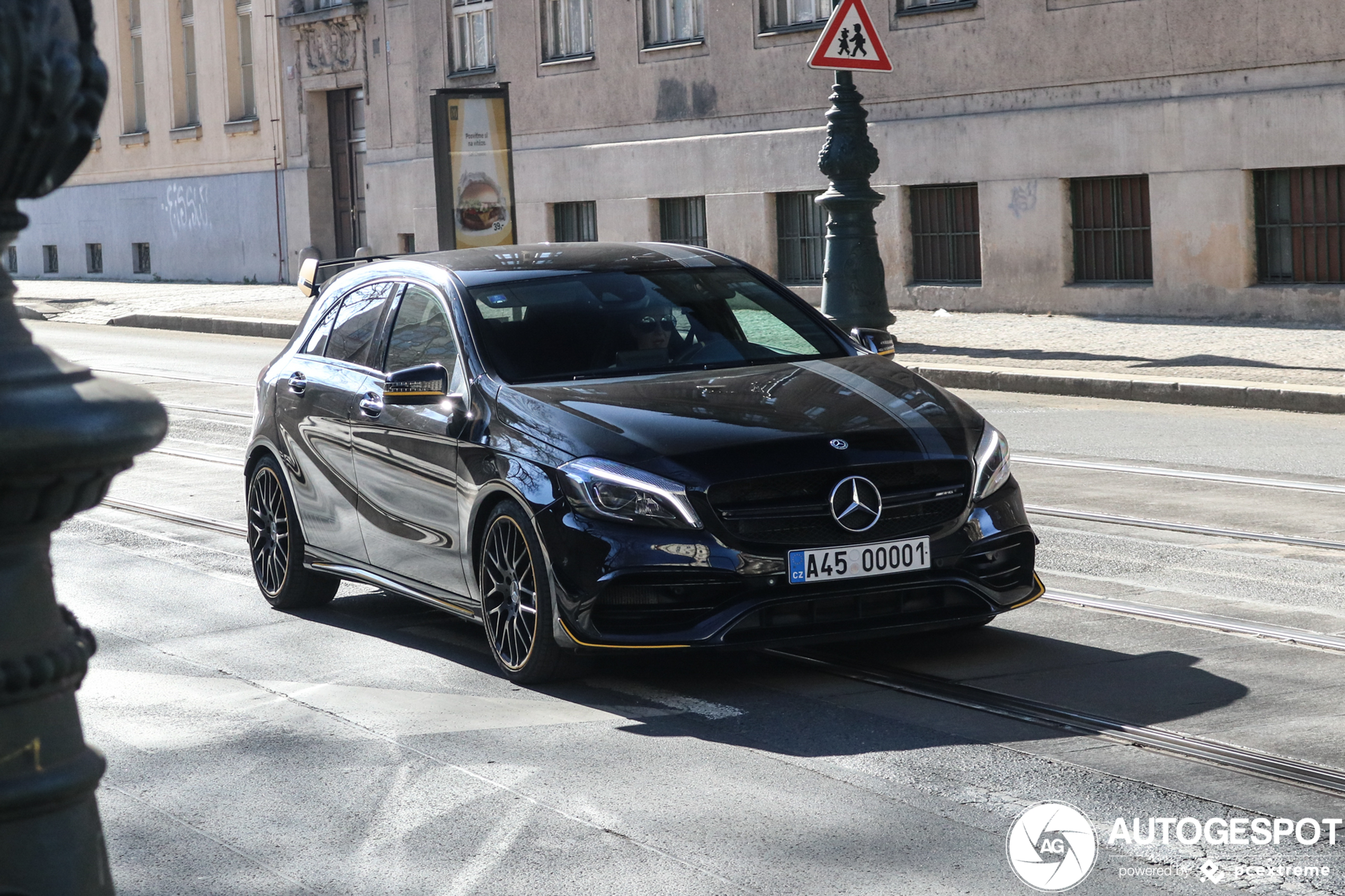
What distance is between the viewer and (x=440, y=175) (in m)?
22.2

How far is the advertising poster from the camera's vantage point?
2209 centimetres

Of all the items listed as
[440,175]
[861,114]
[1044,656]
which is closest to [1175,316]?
[861,114]

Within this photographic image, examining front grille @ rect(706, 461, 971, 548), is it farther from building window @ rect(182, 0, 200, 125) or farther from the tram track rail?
building window @ rect(182, 0, 200, 125)

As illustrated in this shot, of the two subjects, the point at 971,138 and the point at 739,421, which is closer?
the point at 739,421

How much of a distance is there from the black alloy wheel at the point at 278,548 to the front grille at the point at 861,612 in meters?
2.69

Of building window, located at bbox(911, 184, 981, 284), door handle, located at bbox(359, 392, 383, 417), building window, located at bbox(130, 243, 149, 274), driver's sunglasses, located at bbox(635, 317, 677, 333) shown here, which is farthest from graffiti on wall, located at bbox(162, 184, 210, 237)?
driver's sunglasses, located at bbox(635, 317, 677, 333)

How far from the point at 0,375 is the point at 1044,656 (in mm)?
5064

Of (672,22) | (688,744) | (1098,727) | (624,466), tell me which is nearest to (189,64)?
(672,22)

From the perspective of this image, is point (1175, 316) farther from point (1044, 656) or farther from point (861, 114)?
point (1044, 656)

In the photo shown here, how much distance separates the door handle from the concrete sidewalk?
8.31m

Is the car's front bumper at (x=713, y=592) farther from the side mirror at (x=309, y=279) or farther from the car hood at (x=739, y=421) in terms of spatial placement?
the side mirror at (x=309, y=279)

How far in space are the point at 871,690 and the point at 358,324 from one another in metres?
3.00

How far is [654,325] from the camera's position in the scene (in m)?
7.52

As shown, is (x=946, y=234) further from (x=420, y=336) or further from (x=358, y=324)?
(x=420, y=336)
